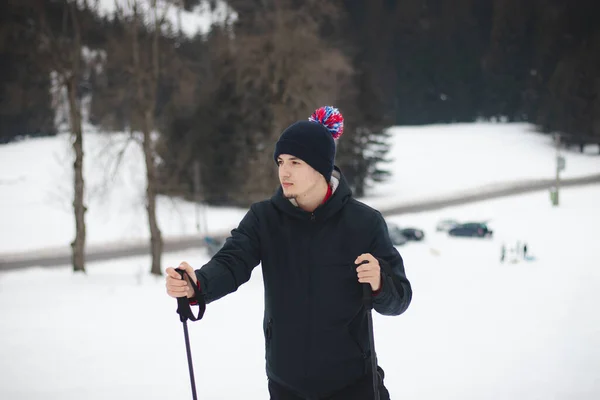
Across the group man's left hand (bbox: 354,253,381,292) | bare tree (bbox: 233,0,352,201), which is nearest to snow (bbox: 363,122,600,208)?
bare tree (bbox: 233,0,352,201)

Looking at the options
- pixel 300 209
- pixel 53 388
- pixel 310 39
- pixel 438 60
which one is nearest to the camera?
pixel 300 209

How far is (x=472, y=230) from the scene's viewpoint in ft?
68.1

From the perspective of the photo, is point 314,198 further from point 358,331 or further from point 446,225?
point 446,225

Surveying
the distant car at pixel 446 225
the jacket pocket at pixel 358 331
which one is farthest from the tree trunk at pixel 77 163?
the distant car at pixel 446 225

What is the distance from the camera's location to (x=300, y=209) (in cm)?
259

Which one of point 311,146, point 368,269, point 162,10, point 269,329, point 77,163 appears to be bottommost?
point 269,329

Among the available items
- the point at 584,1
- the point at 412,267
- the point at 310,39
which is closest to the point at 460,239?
the point at 412,267

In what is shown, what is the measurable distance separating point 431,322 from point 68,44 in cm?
985

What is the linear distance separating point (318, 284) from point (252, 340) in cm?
487

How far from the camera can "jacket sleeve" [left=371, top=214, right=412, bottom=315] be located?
2.37 meters

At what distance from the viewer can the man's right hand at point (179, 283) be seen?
232 cm

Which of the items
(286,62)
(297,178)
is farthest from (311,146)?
(286,62)

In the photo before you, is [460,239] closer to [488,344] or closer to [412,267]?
[412,267]

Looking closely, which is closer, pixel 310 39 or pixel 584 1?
pixel 310 39
